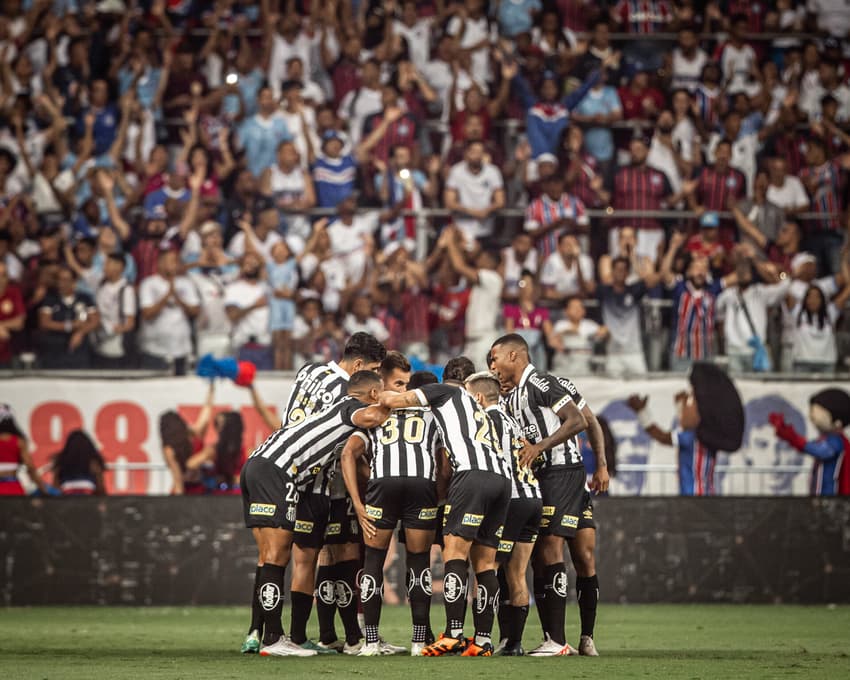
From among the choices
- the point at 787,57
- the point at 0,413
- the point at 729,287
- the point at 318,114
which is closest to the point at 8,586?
the point at 0,413

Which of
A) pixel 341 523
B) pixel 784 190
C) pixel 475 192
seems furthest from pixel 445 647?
pixel 784 190

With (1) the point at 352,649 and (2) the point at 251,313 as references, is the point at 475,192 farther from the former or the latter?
(1) the point at 352,649

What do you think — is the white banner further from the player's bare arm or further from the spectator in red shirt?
the player's bare arm

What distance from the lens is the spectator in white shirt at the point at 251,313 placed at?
52.2 feet

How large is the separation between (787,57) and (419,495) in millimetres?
13024

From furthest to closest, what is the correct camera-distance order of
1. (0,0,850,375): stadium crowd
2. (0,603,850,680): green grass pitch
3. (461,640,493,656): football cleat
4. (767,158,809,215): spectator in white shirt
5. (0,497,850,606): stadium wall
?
(767,158,809,215): spectator in white shirt < (0,0,850,375): stadium crowd < (0,497,850,606): stadium wall < (461,640,493,656): football cleat < (0,603,850,680): green grass pitch

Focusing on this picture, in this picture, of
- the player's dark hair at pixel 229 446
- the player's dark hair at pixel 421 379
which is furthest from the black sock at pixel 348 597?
the player's dark hair at pixel 229 446

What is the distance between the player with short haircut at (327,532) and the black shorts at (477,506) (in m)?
0.88

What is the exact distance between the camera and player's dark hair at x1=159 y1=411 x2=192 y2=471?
1505cm

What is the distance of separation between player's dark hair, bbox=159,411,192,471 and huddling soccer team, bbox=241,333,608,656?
18.5 feet

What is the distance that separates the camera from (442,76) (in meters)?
19.6

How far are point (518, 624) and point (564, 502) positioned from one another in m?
0.84

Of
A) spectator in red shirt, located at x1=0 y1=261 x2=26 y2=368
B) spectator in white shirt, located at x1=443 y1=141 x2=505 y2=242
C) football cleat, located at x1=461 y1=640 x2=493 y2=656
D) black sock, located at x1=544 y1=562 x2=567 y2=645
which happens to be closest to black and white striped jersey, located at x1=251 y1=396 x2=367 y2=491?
football cleat, located at x1=461 y1=640 x2=493 y2=656

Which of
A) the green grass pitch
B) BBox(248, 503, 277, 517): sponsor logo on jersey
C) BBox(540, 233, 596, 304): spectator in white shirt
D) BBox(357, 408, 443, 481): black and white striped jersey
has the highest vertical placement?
BBox(540, 233, 596, 304): spectator in white shirt
